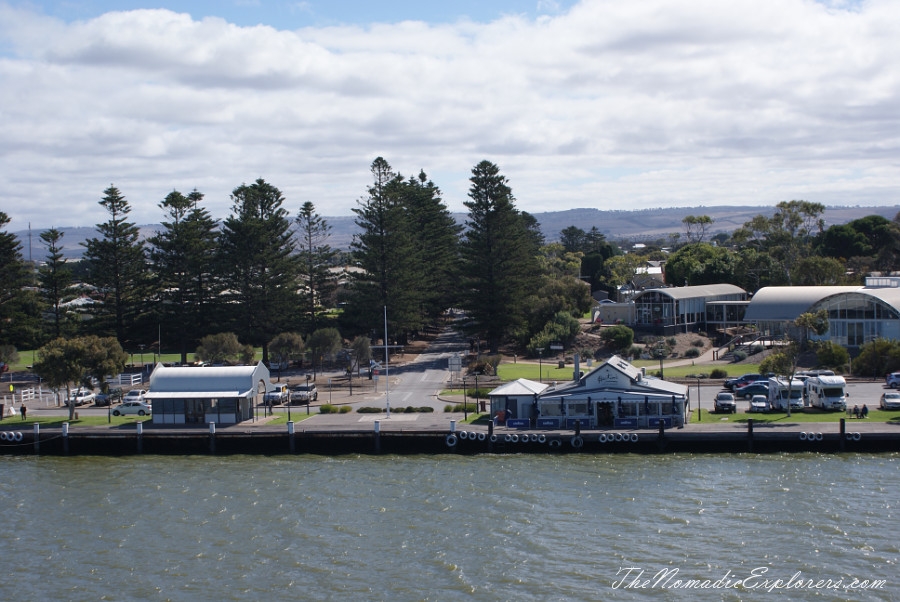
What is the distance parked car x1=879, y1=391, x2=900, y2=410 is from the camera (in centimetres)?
4212

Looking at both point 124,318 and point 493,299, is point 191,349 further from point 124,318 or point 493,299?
point 493,299

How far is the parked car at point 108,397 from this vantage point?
168 ft

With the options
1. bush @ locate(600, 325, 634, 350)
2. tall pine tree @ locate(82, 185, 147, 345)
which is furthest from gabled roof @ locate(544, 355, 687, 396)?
tall pine tree @ locate(82, 185, 147, 345)

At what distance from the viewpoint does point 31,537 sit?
29.8 meters

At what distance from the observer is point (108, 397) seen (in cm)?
5153

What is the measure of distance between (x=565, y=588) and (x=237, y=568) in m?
9.30

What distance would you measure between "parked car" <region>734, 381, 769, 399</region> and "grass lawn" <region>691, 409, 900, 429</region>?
3412 millimetres

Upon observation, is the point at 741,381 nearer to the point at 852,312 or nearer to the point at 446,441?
the point at 852,312

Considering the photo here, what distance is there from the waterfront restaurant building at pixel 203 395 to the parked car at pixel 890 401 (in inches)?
1157

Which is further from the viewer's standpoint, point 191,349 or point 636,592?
point 191,349

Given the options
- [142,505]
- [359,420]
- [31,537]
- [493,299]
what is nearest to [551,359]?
[493,299]

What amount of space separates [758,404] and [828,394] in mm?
3261

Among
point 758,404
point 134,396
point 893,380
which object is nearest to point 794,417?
point 758,404

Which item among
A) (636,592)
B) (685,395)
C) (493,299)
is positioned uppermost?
(493,299)
